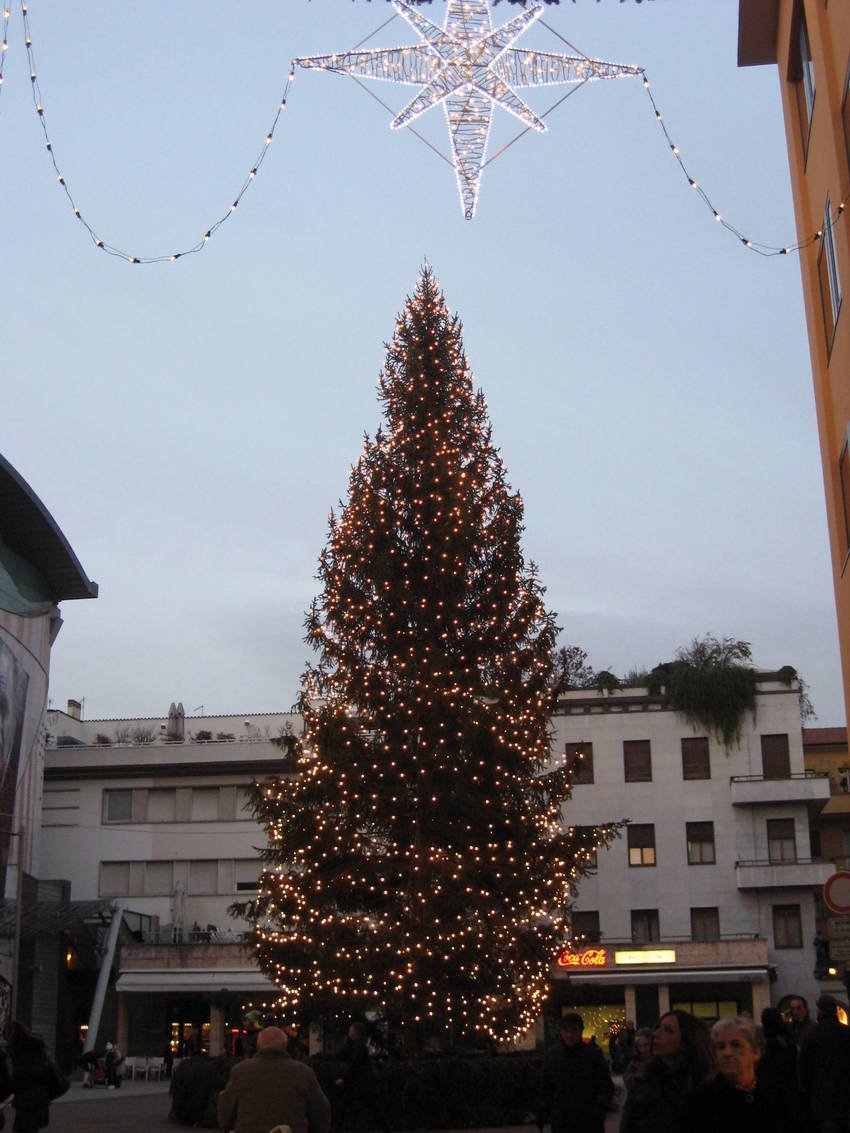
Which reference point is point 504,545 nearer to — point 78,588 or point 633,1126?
point 633,1126

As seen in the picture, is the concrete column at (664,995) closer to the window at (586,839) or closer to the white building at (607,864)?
the white building at (607,864)

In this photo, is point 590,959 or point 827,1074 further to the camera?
point 590,959

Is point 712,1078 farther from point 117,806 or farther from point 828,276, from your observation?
point 117,806

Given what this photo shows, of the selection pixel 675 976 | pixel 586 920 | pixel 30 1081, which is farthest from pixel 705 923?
pixel 30 1081

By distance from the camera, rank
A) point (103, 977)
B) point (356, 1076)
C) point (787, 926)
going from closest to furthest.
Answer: point (356, 1076)
point (103, 977)
point (787, 926)

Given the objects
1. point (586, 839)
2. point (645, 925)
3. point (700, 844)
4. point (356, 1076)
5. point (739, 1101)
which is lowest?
point (356, 1076)

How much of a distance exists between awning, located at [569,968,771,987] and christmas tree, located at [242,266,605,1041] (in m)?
23.8

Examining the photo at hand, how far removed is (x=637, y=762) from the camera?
52.2 m

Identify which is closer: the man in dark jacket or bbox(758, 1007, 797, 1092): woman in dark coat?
the man in dark jacket

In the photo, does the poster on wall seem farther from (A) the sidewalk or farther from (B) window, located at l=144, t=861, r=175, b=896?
(B) window, located at l=144, t=861, r=175, b=896

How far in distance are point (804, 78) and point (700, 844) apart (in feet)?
104

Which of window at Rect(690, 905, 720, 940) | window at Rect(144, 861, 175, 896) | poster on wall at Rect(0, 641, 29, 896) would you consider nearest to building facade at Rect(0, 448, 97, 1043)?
poster on wall at Rect(0, 641, 29, 896)

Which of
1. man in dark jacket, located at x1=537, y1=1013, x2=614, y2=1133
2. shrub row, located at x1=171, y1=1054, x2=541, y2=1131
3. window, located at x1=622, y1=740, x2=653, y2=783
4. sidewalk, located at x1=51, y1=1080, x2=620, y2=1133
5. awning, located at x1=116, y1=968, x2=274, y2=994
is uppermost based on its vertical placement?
window, located at x1=622, y1=740, x2=653, y2=783

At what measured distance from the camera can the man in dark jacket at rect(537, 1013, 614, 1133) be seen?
1145 centimetres
